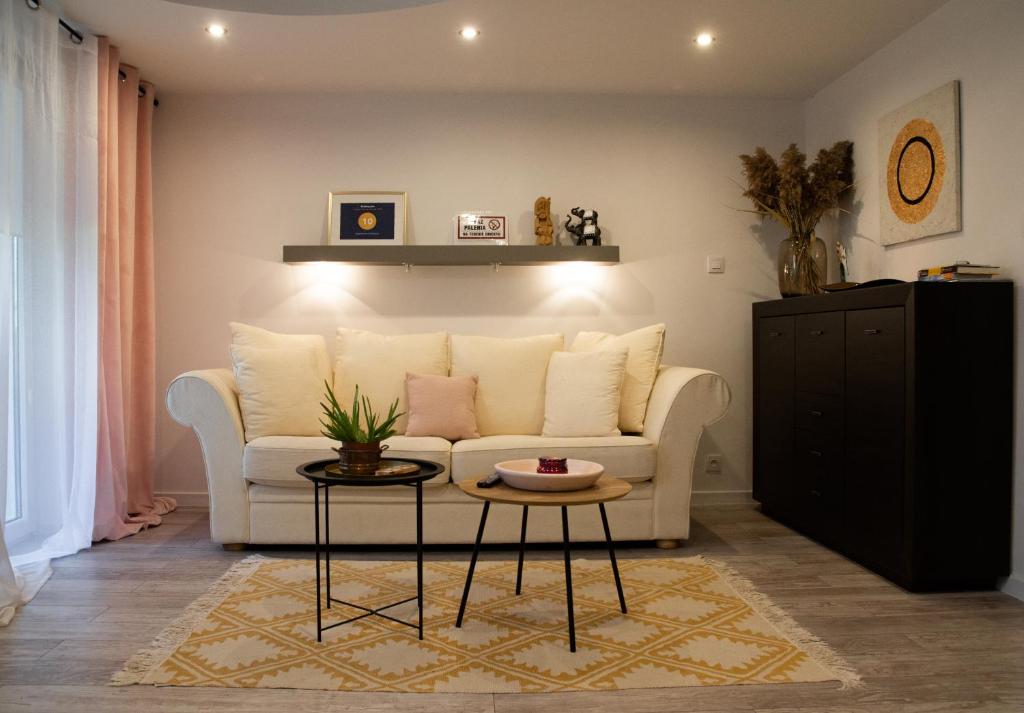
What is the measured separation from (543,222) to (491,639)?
8.35 ft

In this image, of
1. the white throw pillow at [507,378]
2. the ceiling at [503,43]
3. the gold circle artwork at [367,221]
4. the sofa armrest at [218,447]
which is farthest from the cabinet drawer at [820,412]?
the sofa armrest at [218,447]

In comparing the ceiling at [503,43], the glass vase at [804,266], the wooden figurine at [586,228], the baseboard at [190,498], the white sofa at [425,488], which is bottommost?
the baseboard at [190,498]

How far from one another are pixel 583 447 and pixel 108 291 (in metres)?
2.42

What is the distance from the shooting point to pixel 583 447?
3363mm

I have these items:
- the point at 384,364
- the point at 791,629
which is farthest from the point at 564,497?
the point at 384,364

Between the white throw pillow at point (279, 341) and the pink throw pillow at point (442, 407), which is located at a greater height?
the white throw pillow at point (279, 341)

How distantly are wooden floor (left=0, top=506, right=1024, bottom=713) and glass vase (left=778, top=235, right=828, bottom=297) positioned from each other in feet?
4.42

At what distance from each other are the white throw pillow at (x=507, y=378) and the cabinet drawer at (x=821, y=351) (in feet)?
4.05

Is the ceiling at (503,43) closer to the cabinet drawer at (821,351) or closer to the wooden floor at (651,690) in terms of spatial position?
the cabinet drawer at (821,351)

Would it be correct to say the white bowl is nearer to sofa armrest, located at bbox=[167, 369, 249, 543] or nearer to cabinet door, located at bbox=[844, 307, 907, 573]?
cabinet door, located at bbox=[844, 307, 907, 573]

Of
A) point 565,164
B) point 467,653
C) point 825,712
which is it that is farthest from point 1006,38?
point 467,653

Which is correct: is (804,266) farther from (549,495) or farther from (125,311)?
(125,311)

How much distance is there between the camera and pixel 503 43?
11.9 ft

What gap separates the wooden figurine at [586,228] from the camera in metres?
4.21
